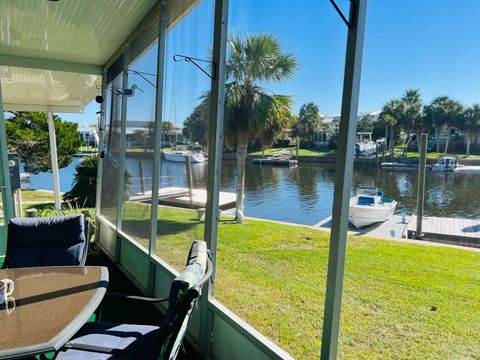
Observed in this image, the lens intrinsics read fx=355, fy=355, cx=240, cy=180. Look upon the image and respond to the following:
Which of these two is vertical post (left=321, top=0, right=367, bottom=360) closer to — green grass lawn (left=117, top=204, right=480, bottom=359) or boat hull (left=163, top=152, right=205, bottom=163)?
green grass lawn (left=117, top=204, right=480, bottom=359)

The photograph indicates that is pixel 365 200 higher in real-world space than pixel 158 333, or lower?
higher

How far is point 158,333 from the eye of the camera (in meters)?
1.28

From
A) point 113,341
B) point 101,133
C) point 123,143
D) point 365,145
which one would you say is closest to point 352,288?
point 365,145

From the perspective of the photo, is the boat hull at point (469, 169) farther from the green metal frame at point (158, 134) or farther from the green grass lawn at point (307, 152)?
the green metal frame at point (158, 134)

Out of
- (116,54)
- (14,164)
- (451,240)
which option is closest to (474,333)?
(451,240)

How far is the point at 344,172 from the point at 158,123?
200 centimetres

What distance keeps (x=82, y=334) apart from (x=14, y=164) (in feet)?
10.7

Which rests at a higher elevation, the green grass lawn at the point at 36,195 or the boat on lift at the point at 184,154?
the boat on lift at the point at 184,154

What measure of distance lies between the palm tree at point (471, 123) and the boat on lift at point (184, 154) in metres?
1.48

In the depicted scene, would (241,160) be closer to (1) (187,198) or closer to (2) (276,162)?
(2) (276,162)

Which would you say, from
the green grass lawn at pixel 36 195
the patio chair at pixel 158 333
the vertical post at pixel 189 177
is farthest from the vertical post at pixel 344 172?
the green grass lawn at pixel 36 195

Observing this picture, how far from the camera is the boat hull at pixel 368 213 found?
1.47 metres

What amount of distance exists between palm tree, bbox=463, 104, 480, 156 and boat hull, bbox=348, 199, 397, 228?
0.41 meters

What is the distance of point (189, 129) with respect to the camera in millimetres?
2508
